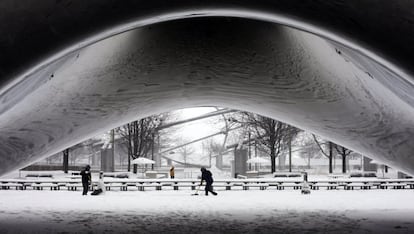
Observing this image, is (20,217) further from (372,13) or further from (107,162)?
(107,162)

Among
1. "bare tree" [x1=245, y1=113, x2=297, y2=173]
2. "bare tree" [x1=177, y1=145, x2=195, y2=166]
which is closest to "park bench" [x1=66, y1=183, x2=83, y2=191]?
"bare tree" [x1=245, y1=113, x2=297, y2=173]

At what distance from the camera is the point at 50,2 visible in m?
5.09

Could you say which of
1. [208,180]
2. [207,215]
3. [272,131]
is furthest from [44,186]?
[272,131]

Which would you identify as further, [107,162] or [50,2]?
[107,162]

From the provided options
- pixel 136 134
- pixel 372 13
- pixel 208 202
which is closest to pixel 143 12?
pixel 372 13

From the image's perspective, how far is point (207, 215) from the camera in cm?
1173

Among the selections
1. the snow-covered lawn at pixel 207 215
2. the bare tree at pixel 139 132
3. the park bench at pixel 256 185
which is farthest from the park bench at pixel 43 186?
the bare tree at pixel 139 132

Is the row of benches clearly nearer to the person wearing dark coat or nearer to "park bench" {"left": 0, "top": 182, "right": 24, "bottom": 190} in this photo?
"park bench" {"left": 0, "top": 182, "right": 24, "bottom": 190}

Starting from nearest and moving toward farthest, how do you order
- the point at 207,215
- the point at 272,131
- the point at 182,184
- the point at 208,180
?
the point at 207,215, the point at 208,180, the point at 182,184, the point at 272,131

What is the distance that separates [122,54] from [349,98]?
5394mm

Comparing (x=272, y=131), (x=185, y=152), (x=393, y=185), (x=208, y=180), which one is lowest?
(x=393, y=185)

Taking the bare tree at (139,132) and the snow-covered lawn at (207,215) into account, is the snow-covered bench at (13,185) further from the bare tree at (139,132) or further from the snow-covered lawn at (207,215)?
the bare tree at (139,132)

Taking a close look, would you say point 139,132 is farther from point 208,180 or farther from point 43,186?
point 208,180

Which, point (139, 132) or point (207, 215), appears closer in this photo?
point (207, 215)
